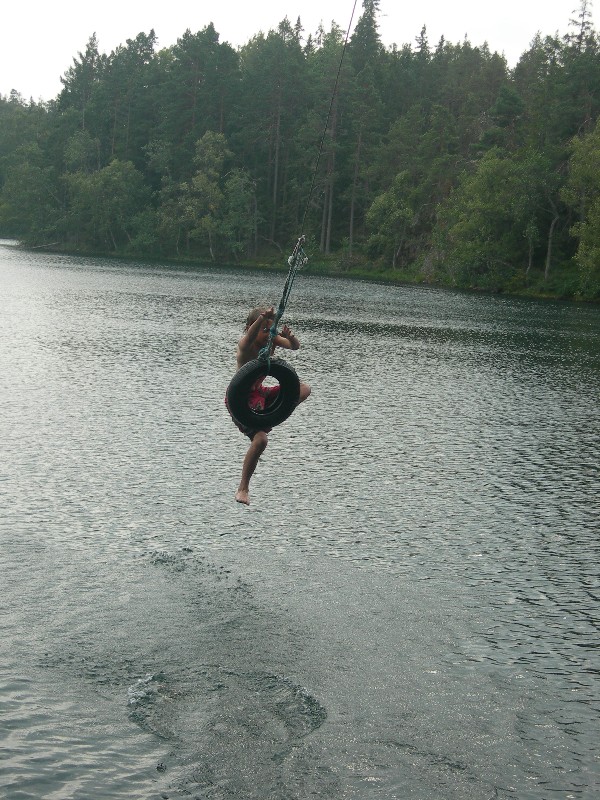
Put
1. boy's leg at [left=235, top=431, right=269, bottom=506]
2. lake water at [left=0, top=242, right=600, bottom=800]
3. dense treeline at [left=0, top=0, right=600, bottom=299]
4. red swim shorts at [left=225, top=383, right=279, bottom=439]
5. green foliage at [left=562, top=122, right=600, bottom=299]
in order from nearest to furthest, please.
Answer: lake water at [left=0, top=242, right=600, bottom=800] → red swim shorts at [left=225, top=383, right=279, bottom=439] → boy's leg at [left=235, top=431, right=269, bottom=506] → green foliage at [left=562, top=122, right=600, bottom=299] → dense treeline at [left=0, top=0, right=600, bottom=299]

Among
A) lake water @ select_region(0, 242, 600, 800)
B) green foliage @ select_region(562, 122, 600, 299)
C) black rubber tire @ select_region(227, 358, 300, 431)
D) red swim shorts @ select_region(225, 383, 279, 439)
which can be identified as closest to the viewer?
lake water @ select_region(0, 242, 600, 800)

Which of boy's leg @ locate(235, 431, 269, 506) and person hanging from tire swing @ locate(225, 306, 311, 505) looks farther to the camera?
boy's leg @ locate(235, 431, 269, 506)

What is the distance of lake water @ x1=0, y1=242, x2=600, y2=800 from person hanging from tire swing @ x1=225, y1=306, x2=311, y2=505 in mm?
1793

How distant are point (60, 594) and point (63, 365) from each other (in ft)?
56.0

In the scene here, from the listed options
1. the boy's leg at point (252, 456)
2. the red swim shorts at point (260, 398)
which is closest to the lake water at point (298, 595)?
the boy's leg at point (252, 456)

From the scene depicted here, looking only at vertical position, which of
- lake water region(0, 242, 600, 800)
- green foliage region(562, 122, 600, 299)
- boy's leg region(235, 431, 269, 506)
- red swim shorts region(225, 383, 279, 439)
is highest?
green foliage region(562, 122, 600, 299)

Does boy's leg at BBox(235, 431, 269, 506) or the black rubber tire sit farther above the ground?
the black rubber tire

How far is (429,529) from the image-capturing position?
1412 centimetres

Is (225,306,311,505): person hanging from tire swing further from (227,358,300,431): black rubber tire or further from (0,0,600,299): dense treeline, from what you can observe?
(0,0,600,299): dense treeline

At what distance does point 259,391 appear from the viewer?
11.4 m

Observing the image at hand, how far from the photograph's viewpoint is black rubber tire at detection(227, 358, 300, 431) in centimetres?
1077

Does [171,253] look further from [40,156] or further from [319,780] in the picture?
[319,780]

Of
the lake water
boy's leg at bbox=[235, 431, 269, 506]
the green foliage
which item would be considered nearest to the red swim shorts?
boy's leg at bbox=[235, 431, 269, 506]

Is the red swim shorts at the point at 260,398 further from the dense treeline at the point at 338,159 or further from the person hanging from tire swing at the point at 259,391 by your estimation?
the dense treeline at the point at 338,159
